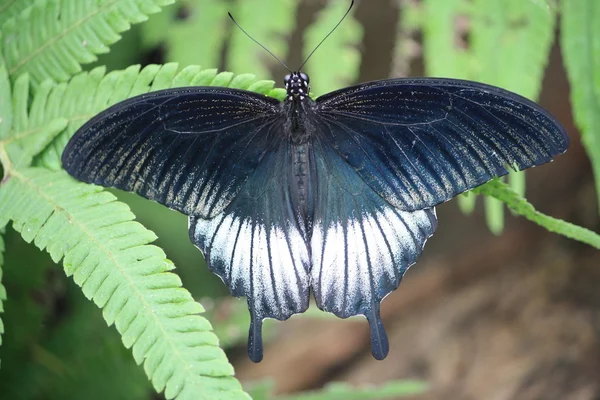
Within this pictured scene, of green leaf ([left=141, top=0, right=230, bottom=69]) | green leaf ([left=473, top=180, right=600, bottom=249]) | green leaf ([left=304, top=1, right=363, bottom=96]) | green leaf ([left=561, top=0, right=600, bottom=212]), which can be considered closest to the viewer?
green leaf ([left=473, top=180, right=600, bottom=249])

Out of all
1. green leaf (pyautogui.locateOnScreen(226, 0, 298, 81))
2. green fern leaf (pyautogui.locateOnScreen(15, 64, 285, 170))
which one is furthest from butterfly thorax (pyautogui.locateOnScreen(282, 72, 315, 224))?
green leaf (pyautogui.locateOnScreen(226, 0, 298, 81))

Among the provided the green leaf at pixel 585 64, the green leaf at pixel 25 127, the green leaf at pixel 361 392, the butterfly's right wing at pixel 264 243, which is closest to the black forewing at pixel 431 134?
the butterfly's right wing at pixel 264 243

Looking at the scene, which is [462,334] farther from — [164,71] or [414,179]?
[164,71]

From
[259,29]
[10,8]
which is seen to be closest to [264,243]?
[259,29]

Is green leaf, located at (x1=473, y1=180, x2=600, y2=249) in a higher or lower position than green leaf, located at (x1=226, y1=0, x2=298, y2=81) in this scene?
lower

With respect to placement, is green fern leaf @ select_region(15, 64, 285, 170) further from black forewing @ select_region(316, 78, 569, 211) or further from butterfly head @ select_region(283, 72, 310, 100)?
black forewing @ select_region(316, 78, 569, 211)

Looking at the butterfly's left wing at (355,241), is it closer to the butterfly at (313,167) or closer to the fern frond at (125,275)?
the butterfly at (313,167)

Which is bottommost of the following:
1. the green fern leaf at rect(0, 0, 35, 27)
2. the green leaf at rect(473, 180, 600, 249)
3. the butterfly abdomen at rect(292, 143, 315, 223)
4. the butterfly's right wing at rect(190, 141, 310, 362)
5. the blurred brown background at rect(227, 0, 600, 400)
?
the blurred brown background at rect(227, 0, 600, 400)
